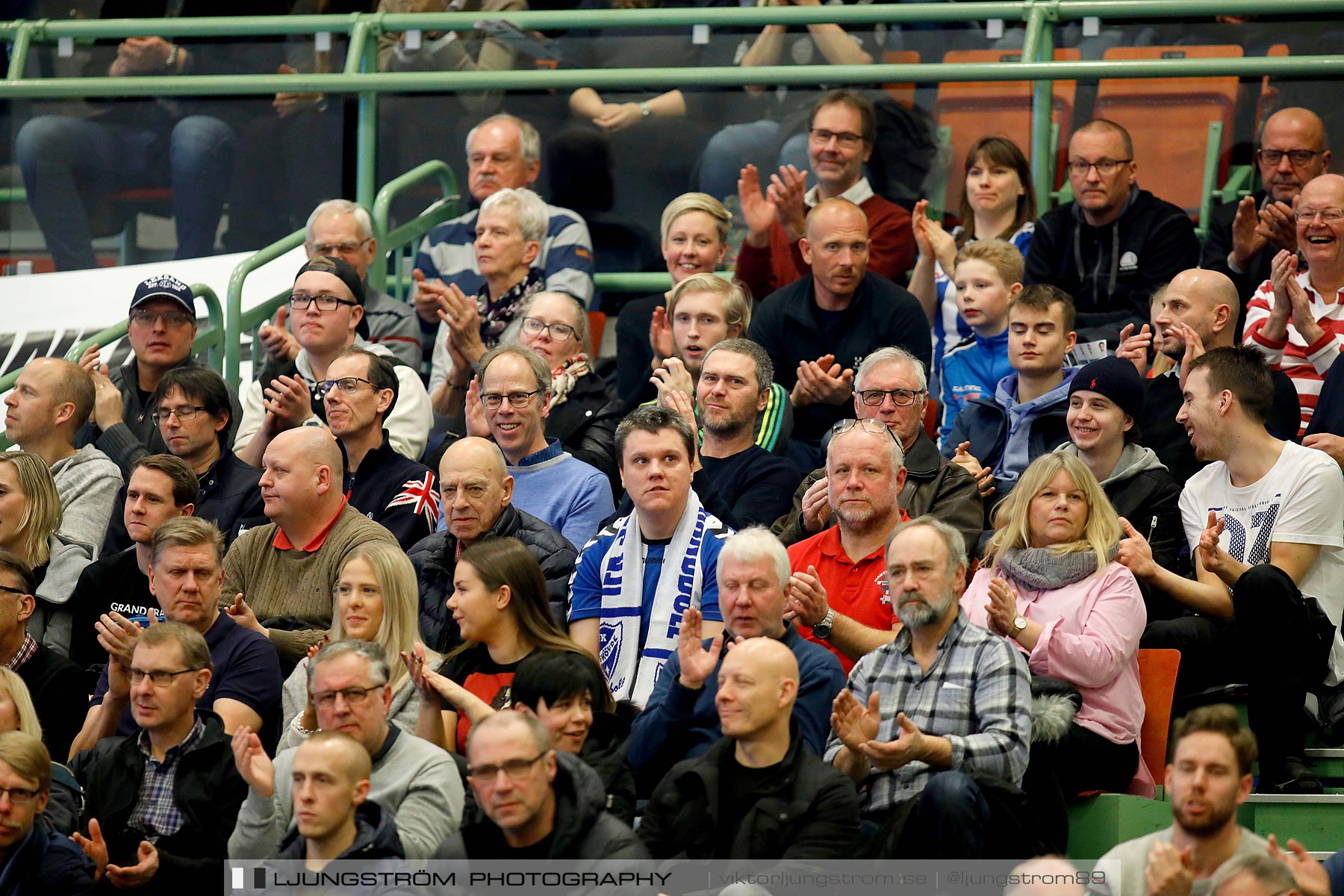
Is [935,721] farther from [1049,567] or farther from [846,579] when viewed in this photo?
[846,579]

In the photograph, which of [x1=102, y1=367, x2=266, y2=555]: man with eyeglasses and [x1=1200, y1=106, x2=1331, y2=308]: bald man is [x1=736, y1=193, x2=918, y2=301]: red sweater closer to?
[x1=1200, y1=106, x2=1331, y2=308]: bald man

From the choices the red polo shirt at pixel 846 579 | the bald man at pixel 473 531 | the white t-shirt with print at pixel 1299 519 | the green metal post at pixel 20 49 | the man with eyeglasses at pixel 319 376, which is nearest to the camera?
the red polo shirt at pixel 846 579

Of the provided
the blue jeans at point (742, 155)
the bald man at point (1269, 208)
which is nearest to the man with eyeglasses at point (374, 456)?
the blue jeans at point (742, 155)

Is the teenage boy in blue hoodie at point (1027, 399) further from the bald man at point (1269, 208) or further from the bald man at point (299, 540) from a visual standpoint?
the bald man at point (299, 540)

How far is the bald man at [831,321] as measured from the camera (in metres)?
7.36

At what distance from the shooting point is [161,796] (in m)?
5.49

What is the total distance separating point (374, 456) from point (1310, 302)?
3.52 meters

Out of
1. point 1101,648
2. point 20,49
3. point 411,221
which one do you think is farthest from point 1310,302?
point 20,49

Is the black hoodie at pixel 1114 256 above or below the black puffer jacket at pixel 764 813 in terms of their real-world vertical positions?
above

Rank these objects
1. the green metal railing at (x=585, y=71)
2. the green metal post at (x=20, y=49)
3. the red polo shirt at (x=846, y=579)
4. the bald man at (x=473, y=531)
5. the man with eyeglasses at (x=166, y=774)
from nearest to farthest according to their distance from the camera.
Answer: the man with eyeglasses at (x=166, y=774) → the red polo shirt at (x=846, y=579) → the bald man at (x=473, y=531) → the green metal railing at (x=585, y=71) → the green metal post at (x=20, y=49)

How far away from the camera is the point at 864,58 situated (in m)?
8.37

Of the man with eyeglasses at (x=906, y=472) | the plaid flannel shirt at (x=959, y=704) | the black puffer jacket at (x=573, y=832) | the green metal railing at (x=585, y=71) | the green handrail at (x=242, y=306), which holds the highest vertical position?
the green metal railing at (x=585, y=71)

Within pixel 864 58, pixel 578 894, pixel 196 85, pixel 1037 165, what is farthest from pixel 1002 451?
pixel 196 85

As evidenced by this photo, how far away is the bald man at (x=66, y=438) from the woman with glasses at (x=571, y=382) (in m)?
1.39
